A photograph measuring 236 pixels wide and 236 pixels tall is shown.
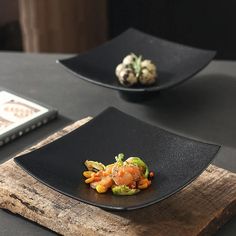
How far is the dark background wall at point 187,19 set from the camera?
307 centimetres

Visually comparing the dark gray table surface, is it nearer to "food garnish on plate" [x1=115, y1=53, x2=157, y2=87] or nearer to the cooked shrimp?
"food garnish on plate" [x1=115, y1=53, x2=157, y2=87]

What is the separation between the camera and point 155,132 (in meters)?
1.34

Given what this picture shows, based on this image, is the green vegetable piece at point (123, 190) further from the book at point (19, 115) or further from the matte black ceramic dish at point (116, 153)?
the book at point (19, 115)

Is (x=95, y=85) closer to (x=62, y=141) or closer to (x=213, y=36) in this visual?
(x=62, y=141)

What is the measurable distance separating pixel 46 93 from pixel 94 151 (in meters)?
0.42

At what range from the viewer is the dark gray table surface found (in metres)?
1.46

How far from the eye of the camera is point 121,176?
45.4 inches

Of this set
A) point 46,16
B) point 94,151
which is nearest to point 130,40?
point 94,151

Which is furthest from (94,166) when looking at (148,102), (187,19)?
(187,19)

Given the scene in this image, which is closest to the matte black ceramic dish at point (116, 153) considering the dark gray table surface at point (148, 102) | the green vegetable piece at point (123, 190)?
the green vegetable piece at point (123, 190)

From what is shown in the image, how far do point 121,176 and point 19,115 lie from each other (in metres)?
0.43

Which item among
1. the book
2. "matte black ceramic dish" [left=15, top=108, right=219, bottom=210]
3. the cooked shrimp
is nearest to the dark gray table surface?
the book

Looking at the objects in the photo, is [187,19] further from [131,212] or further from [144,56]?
[131,212]

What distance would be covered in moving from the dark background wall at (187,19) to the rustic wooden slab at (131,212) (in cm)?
195
